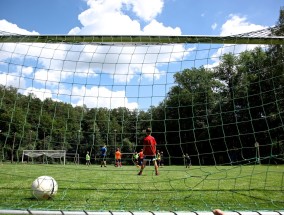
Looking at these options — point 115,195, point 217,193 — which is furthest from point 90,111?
point 217,193

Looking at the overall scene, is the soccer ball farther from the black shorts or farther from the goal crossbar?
the black shorts

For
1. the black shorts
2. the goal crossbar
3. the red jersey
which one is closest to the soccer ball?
the goal crossbar

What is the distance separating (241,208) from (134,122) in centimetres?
400

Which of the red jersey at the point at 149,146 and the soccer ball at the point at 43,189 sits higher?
the red jersey at the point at 149,146

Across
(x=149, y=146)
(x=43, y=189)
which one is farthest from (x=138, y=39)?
(x=149, y=146)

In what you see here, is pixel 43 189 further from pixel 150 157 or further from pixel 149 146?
pixel 150 157

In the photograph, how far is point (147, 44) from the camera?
660 centimetres

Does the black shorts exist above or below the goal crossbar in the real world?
below

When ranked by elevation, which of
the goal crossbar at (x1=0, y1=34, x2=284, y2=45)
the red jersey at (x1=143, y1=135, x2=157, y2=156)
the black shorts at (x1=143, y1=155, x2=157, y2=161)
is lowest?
the black shorts at (x1=143, y1=155, x2=157, y2=161)

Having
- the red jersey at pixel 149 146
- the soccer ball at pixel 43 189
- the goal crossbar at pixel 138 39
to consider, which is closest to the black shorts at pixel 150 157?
the red jersey at pixel 149 146

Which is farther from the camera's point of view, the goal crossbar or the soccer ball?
the goal crossbar

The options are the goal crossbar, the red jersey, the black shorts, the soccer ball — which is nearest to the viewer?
the soccer ball

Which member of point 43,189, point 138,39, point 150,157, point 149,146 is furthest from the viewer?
point 150,157

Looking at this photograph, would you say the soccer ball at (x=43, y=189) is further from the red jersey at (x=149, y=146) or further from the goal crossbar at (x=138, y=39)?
the red jersey at (x=149, y=146)
